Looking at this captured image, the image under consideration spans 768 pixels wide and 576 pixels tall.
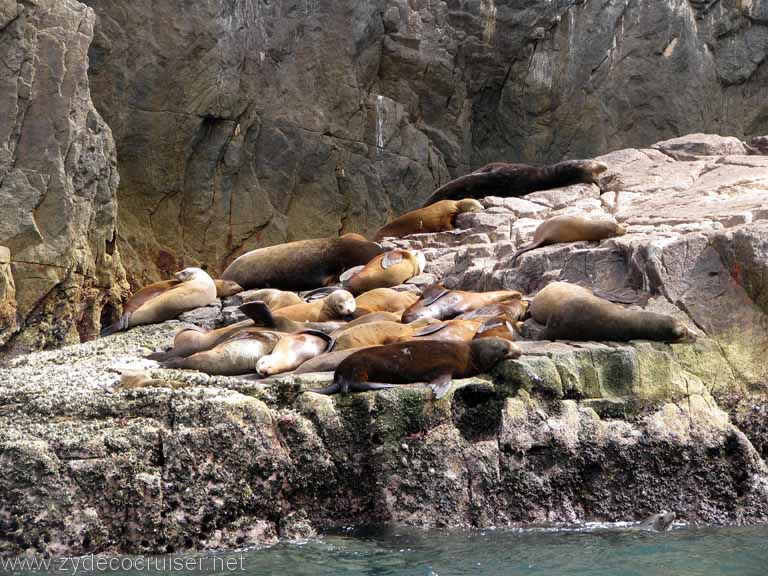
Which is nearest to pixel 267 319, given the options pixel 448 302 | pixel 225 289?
pixel 448 302

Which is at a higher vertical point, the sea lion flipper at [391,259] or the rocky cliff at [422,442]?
the sea lion flipper at [391,259]

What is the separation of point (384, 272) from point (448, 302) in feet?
5.74

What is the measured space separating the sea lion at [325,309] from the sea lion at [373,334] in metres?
0.84

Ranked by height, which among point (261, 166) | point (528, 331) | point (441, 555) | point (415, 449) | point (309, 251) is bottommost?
point (441, 555)

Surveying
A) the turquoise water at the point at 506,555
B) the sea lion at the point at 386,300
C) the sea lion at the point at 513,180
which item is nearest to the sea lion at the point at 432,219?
the sea lion at the point at 513,180

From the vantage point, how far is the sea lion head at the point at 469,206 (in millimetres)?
11477

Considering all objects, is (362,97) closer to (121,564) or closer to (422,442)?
(422,442)

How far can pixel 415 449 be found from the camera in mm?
5484

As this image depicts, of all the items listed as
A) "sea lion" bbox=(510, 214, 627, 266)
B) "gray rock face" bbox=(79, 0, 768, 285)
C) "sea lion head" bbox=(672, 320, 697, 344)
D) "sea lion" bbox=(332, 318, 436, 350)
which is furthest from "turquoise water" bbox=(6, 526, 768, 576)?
"gray rock face" bbox=(79, 0, 768, 285)

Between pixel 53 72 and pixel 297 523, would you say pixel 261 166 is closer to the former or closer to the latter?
pixel 53 72

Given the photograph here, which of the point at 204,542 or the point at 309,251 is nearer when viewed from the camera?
the point at 204,542

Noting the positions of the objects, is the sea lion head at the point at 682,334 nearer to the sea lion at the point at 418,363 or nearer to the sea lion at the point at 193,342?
the sea lion at the point at 418,363

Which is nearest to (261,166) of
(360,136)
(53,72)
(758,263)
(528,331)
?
(360,136)

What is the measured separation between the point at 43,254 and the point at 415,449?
628cm
